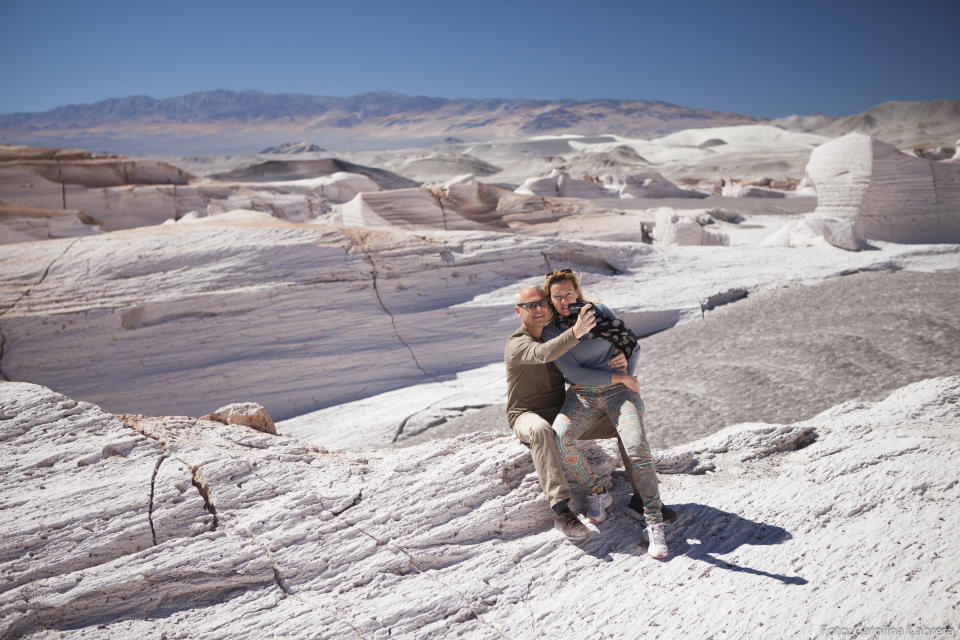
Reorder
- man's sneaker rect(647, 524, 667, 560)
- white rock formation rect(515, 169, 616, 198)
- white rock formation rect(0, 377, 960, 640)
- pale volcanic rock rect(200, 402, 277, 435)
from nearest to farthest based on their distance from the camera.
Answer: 1. white rock formation rect(0, 377, 960, 640)
2. man's sneaker rect(647, 524, 667, 560)
3. pale volcanic rock rect(200, 402, 277, 435)
4. white rock formation rect(515, 169, 616, 198)

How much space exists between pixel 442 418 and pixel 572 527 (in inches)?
132

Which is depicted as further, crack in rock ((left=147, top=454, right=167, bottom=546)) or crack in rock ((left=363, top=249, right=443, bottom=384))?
crack in rock ((left=363, top=249, right=443, bottom=384))

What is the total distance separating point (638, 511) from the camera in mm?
2521

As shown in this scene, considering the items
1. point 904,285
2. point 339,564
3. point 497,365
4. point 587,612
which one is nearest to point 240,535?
point 339,564

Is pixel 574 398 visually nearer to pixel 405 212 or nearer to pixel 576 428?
pixel 576 428

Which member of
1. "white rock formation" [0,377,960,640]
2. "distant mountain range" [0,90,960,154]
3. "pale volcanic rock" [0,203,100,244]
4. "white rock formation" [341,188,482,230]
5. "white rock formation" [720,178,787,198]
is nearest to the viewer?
"white rock formation" [0,377,960,640]

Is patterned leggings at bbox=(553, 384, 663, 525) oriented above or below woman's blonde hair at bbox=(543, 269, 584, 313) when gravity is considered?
below

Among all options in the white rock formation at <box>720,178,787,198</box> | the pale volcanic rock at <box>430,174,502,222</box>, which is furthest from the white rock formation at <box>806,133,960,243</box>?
the white rock formation at <box>720,178,787,198</box>

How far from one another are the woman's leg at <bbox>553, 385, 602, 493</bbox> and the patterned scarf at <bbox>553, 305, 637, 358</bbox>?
26 cm

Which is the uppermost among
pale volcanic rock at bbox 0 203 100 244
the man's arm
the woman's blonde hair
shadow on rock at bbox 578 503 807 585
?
pale volcanic rock at bbox 0 203 100 244

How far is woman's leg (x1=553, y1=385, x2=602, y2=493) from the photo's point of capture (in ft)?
8.05

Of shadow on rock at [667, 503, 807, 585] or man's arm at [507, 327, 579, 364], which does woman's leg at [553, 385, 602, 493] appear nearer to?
man's arm at [507, 327, 579, 364]

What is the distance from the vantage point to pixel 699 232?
1197 centimetres

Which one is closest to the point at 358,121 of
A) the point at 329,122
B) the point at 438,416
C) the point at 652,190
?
the point at 329,122
